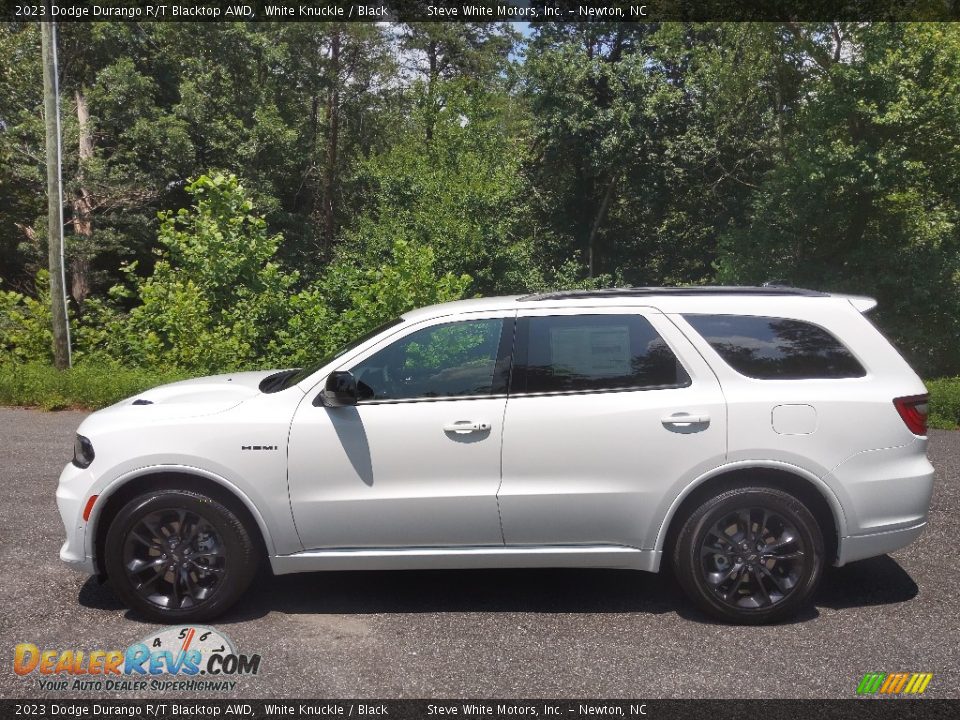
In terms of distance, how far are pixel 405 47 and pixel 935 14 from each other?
2478cm

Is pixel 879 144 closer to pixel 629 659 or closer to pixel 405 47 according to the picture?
pixel 629 659

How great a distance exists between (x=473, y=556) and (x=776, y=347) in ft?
6.68

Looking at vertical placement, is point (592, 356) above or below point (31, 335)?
above

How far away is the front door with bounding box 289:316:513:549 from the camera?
4969mm

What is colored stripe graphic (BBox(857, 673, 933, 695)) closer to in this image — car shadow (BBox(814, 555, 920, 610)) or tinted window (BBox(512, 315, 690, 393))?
car shadow (BBox(814, 555, 920, 610))

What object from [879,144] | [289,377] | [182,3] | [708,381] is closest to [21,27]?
[182,3]

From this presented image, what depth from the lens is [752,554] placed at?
4.99 metres

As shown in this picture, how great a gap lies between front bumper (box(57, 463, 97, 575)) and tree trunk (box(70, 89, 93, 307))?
22.5m

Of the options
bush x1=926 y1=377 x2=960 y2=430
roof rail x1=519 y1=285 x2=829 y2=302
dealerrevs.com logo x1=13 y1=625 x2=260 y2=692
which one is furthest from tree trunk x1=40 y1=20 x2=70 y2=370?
bush x1=926 y1=377 x2=960 y2=430

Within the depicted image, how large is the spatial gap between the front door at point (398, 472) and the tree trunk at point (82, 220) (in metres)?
23.1

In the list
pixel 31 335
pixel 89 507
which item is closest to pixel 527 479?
pixel 89 507

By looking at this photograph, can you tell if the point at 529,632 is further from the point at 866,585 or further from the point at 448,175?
the point at 448,175

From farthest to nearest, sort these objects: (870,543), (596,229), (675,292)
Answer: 1. (596,229)
2. (675,292)
3. (870,543)

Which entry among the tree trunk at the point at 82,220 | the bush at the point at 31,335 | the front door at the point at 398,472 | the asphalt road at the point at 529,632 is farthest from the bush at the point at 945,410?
the tree trunk at the point at 82,220
